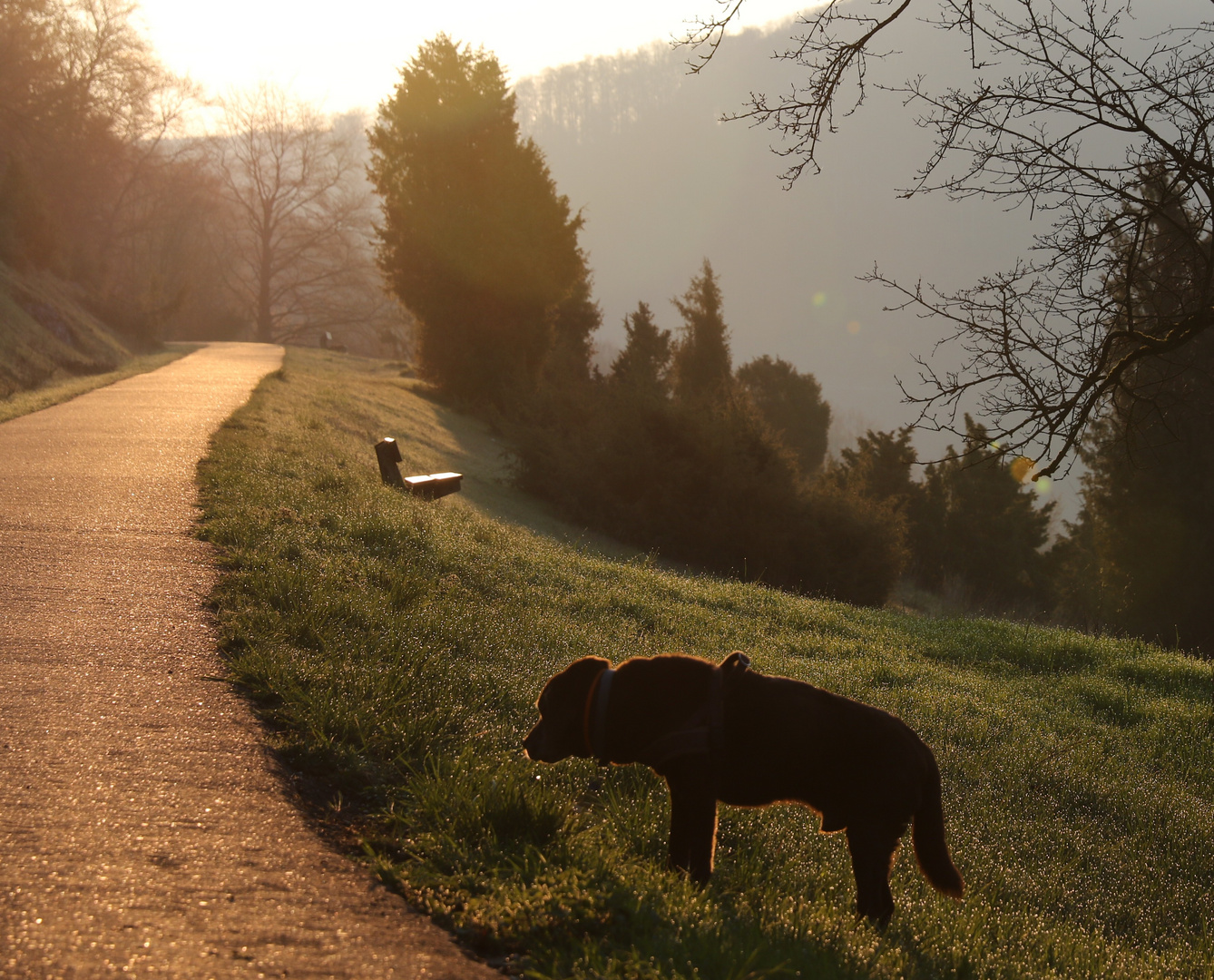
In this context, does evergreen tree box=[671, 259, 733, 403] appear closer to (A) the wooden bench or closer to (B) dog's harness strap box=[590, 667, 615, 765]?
(A) the wooden bench

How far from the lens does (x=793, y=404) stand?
1714 inches

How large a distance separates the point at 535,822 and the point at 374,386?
29685 millimetres

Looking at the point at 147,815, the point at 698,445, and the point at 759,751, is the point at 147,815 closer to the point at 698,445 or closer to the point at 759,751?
the point at 759,751

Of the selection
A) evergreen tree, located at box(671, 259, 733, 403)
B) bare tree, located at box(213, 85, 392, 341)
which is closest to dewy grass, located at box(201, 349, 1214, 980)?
evergreen tree, located at box(671, 259, 733, 403)

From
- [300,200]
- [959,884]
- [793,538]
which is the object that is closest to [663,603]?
[959,884]

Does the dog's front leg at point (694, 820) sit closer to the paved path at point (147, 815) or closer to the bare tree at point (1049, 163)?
the paved path at point (147, 815)

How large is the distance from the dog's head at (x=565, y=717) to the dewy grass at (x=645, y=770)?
18cm

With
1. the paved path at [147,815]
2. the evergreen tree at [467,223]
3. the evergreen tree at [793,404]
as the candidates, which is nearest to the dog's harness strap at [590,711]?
the paved path at [147,815]

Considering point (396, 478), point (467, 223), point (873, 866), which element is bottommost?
point (873, 866)

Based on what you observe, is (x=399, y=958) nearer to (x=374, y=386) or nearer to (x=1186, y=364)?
(x=1186, y=364)

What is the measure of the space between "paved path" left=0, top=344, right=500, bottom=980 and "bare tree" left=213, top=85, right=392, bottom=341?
195 ft

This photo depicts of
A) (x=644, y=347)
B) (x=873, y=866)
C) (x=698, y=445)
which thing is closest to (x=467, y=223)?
(x=644, y=347)

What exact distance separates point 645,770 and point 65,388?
745 inches

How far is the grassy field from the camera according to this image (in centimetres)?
1447
